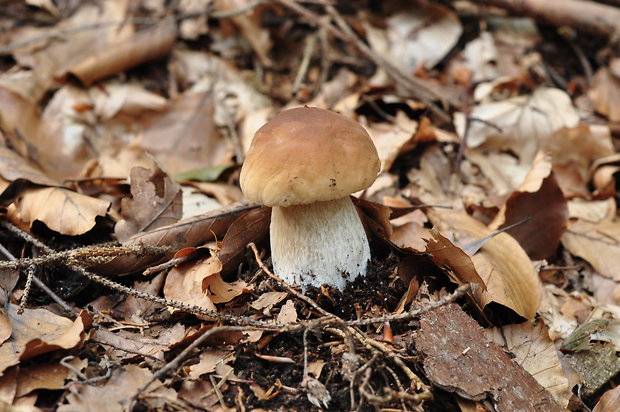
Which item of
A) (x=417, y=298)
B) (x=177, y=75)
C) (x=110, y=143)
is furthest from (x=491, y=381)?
(x=177, y=75)

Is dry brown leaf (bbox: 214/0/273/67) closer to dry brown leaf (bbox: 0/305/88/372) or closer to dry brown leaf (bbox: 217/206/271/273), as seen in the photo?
dry brown leaf (bbox: 217/206/271/273)

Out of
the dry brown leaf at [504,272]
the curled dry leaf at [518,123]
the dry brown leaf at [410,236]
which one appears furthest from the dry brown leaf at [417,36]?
the dry brown leaf at [410,236]

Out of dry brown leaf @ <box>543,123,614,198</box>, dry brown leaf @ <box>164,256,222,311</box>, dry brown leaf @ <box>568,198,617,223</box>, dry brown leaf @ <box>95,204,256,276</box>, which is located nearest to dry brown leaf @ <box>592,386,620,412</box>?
dry brown leaf @ <box>568,198,617,223</box>

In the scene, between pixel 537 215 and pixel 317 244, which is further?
pixel 537 215

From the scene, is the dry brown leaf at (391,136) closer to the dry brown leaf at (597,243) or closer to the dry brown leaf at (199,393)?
the dry brown leaf at (597,243)

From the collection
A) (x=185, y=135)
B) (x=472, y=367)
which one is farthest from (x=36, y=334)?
(x=185, y=135)

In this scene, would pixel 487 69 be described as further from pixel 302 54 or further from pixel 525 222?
pixel 525 222

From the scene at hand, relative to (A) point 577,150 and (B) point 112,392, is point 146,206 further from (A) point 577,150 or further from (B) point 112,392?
(A) point 577,150
